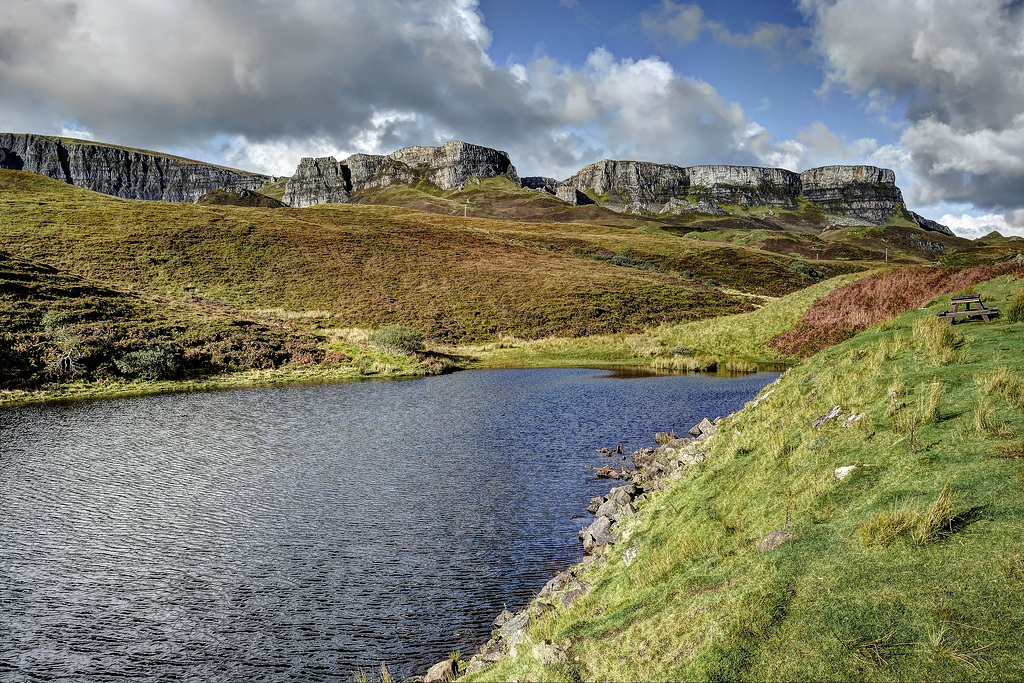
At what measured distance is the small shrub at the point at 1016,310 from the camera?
17.0m

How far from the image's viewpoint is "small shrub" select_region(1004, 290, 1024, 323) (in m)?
17.0

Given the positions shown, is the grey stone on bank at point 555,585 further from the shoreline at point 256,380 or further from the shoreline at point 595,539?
the shoreline at point 256,380

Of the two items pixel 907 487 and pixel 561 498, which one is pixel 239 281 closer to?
pixel 561 498

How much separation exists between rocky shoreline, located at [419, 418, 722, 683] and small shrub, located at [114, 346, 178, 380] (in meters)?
33.6

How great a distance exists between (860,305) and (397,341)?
39.8 metres

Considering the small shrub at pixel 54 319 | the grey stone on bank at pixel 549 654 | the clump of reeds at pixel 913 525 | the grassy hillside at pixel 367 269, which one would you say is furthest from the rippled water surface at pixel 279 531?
the grassy hillside at pixel 367 269

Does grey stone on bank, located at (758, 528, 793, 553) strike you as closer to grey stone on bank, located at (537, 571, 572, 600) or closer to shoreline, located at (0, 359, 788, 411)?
grey stone on bank, located at (537, 571, 572, 600)

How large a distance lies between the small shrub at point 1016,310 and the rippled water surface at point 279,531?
13298mm

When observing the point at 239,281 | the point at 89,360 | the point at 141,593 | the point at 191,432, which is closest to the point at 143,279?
the point at 239,281

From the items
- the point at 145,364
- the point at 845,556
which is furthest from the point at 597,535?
the point at 145,364

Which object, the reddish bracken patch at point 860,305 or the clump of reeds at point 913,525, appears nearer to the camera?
the clump of reeds at point 913,525

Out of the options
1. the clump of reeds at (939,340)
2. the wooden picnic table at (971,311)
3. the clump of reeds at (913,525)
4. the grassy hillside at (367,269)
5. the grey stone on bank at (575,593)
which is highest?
the grassy hillside at (367,269)

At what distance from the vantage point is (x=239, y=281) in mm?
72438

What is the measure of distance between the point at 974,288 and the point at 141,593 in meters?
31.3
